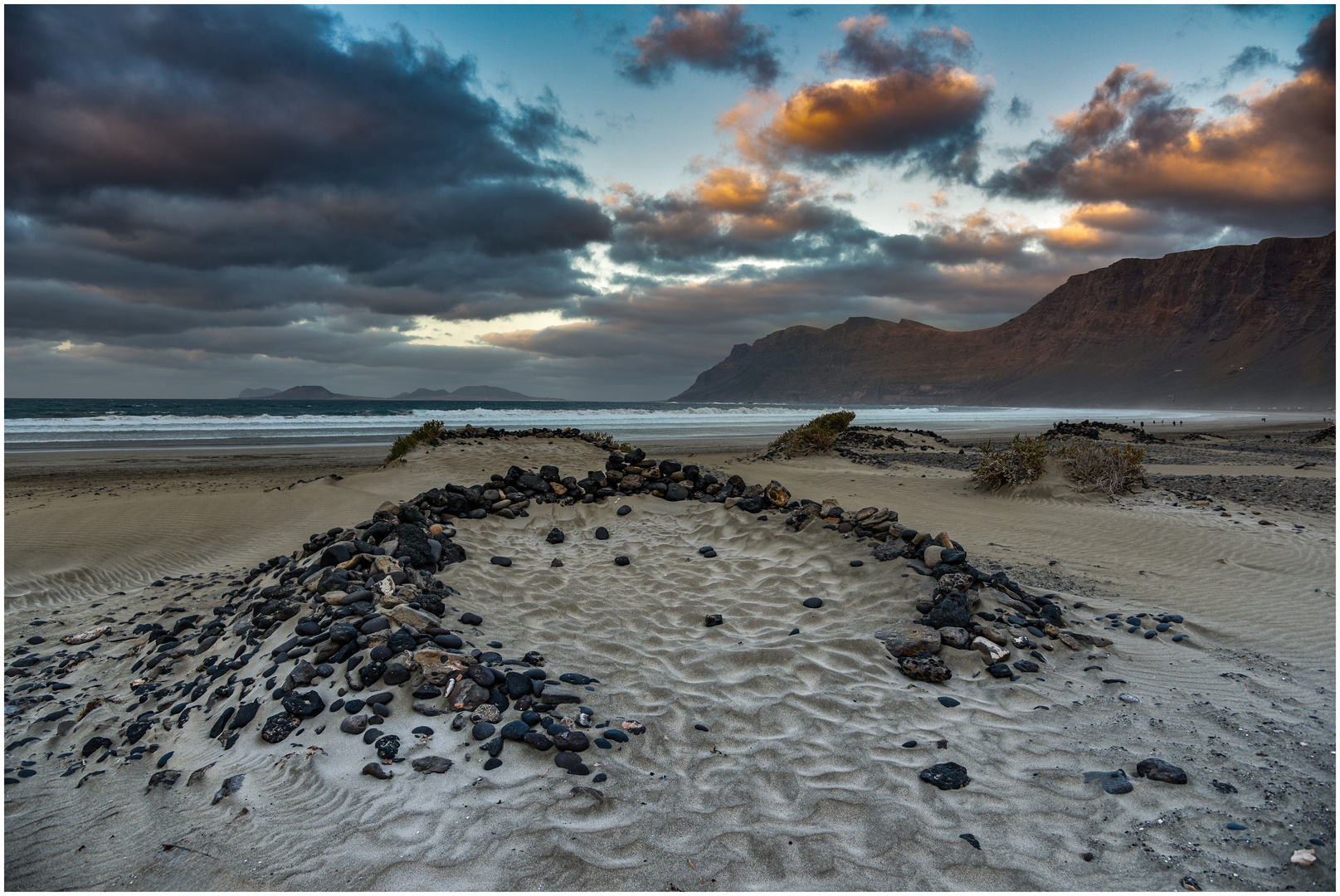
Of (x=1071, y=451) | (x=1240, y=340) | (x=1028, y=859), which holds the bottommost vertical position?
(x=1028, y=859)

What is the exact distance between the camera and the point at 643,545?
7.36m

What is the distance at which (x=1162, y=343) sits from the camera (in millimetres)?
140125

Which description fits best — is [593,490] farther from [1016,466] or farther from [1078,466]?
[1078,466]

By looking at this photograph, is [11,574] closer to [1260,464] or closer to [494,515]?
[494,515]

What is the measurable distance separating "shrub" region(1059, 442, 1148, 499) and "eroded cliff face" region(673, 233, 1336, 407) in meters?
113

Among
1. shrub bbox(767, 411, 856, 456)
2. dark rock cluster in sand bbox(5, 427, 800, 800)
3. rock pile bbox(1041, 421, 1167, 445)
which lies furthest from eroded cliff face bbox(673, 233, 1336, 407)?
dark rock cluster in sand bbox(5, 427, 800, 800)

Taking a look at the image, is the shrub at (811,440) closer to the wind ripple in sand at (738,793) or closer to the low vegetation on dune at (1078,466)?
the low vegetation on dune at (1078,466)

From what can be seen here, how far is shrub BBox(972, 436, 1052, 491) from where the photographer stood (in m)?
12.4

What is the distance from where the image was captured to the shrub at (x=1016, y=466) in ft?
40.6

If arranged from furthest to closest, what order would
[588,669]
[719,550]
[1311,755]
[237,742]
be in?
[719,550] < [588,669] < [237,742] < [1311,755]

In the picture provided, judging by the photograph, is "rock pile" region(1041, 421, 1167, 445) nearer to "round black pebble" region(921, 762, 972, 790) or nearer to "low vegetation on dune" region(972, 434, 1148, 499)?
"low vegetation on dune" region(972, 434, 1148, 499)

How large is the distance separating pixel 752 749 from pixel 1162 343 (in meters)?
177

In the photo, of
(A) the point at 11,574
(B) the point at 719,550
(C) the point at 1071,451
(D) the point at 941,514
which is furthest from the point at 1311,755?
(A) the point at 11,574

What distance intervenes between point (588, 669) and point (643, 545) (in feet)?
9.48
